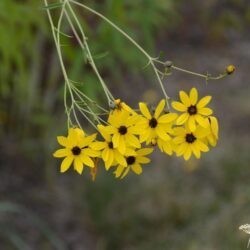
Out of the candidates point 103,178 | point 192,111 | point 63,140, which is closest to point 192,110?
point 192,111

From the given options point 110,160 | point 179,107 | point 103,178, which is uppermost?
point 103,178

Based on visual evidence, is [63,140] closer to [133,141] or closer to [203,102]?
[133,141]

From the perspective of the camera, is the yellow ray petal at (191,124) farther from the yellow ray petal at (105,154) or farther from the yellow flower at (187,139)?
the yellow ray petal at (105,154)

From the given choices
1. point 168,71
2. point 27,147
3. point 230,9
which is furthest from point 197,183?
point 168,71

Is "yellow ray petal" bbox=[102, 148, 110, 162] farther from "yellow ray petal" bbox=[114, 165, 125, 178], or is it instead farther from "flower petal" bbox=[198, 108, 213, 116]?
"flower petal" bbox=[198, 108, 213, 116]

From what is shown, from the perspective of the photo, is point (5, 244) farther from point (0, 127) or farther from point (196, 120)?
point (196, 120)

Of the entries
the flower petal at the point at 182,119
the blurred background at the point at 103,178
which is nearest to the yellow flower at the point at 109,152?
the flower petal at the point at 182,119

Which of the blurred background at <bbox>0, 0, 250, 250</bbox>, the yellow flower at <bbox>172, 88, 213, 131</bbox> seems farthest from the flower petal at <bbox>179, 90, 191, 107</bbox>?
the blurred background at <bbox>0, 0, 250, 250</bbox>
